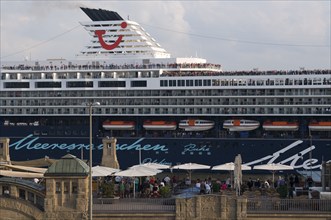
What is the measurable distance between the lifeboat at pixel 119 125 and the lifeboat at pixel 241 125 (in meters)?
7.49

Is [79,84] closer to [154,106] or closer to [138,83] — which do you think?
[138,83]

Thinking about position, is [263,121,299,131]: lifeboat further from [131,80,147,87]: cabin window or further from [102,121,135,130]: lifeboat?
[102,121,135,130]: lifeboat

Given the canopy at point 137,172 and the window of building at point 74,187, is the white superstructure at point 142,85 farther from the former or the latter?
the window of building at point 74,187

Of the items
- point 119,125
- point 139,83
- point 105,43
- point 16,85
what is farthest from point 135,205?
point 16,85

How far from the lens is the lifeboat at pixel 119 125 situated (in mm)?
80062

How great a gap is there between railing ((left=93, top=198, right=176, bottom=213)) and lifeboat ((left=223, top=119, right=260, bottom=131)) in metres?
38.8

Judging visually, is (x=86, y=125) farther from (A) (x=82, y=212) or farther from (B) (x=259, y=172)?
(A) (x=82, y=212)

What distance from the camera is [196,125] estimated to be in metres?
78.2

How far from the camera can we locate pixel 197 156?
253ft

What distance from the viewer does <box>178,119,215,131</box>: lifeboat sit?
78.1 meters

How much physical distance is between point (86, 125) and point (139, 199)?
43.2 m

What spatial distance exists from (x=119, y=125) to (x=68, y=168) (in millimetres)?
45695

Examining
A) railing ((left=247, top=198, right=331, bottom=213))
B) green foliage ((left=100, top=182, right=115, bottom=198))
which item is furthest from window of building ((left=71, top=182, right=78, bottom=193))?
railing ((left=247, top=198, right=331, bottom=213))

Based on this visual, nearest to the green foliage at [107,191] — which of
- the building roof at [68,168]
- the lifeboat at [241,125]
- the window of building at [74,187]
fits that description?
the window of building at [74,187]
